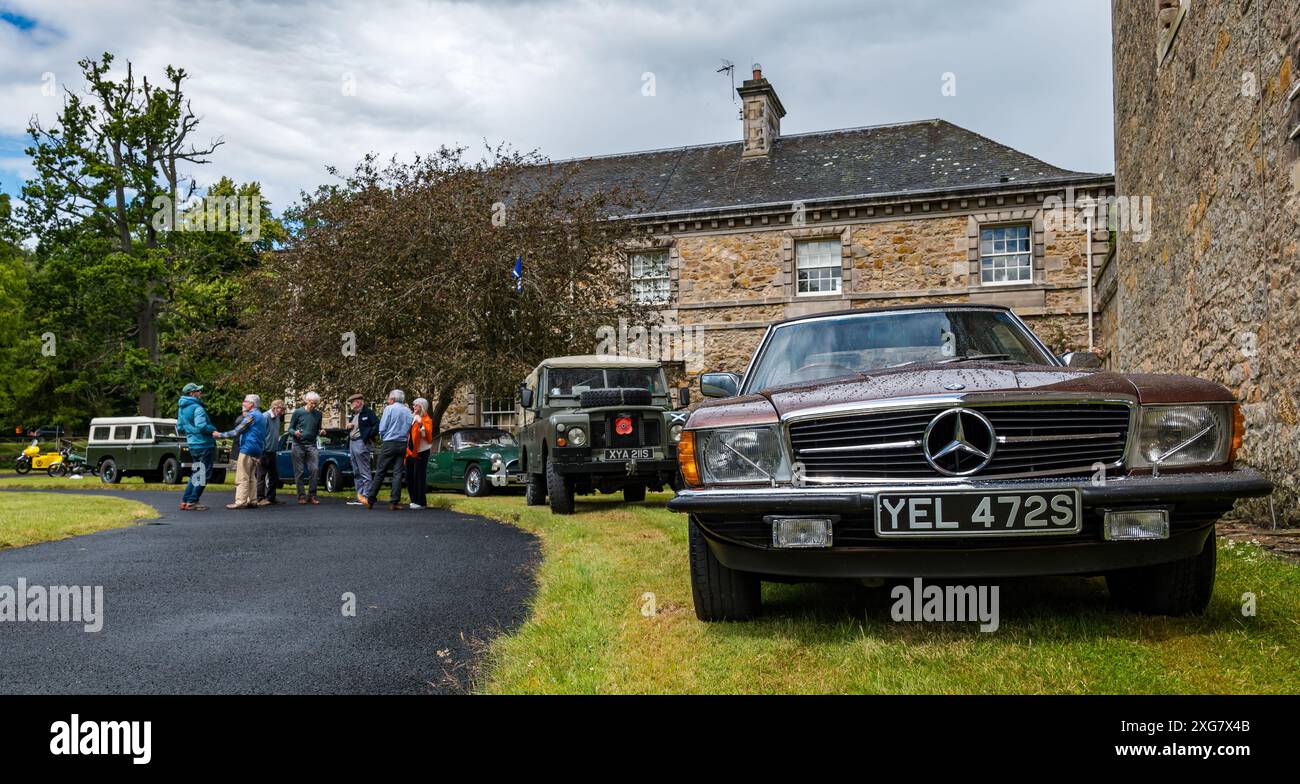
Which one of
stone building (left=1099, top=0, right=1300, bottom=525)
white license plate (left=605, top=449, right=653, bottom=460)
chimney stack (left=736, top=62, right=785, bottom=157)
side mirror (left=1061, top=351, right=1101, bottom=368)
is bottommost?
white license plate (left=605, top=449, right=653, bottom=460)

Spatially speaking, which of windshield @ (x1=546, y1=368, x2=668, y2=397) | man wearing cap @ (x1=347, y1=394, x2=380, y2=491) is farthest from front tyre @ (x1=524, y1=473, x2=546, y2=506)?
man wearing cap @ (x1=347, y1=394, x2=380, y2=491)

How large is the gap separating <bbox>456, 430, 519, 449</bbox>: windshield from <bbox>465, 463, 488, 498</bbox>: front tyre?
446 millimetres

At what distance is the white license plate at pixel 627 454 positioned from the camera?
12.0 metres

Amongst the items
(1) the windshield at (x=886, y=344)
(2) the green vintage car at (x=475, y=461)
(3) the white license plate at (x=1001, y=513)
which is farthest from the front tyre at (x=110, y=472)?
(3) the white license plate at (x=1001, y=513)

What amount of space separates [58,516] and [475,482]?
7.14 meters

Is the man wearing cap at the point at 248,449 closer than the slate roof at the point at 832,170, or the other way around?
the man wearing cap at the point at 248,449

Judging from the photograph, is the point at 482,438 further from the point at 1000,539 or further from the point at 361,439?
the point at 1000,539

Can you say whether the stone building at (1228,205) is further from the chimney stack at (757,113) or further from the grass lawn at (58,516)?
the chimney stack at (757,113)

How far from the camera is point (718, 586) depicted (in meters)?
4.40

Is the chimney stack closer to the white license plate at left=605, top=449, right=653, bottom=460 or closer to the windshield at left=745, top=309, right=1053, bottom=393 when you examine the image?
the white license plate at left=605, top=449, right=653, bottom=460

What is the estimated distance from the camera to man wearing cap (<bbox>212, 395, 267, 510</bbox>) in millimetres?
14359

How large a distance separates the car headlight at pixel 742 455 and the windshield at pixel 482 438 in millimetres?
13873

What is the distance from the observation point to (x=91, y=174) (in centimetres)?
3425
